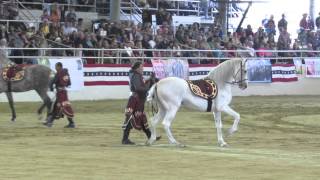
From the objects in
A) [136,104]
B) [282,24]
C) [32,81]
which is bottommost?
[136,104]

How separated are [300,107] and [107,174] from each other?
19.2 meters

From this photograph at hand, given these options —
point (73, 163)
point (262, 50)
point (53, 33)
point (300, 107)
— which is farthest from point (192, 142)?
point (262, 50)

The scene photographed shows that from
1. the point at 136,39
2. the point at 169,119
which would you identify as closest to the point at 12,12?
the point at 136,39

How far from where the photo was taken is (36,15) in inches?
1505

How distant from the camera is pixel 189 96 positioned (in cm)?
1609

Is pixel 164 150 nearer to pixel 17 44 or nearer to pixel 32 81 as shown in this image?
pixel 32 81

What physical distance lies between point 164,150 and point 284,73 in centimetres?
2395

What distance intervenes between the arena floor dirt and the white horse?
56 centimetres

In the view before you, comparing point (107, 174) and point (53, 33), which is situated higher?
point (53, 33)

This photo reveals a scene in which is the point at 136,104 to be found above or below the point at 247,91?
above

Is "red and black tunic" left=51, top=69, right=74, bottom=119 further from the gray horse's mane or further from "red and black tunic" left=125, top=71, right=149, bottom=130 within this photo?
the gray horse's mane

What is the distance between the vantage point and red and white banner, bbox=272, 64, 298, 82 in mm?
37844

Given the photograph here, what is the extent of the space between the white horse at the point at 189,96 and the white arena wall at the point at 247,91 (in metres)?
14.6

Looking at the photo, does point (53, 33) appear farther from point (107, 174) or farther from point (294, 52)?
point (107, 174)
